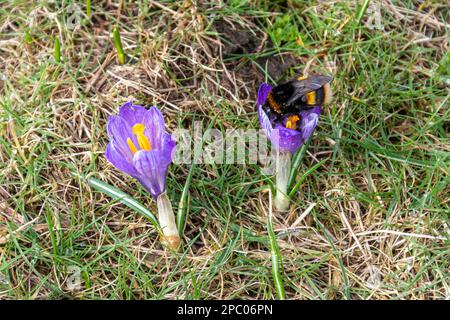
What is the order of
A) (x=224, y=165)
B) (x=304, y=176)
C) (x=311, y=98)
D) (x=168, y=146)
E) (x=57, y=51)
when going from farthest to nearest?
→ (x=57, y=51), (x=224, y=165), (x=304, y=176), (x=311, y=98), (x=168, y=146)

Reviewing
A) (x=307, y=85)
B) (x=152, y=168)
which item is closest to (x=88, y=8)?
(x=152, y=168)

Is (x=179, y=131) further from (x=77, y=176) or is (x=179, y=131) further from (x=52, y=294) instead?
(x=52, y=294)

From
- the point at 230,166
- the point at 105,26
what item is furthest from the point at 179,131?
the point at 105,26

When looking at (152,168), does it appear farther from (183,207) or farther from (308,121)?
(308,121)

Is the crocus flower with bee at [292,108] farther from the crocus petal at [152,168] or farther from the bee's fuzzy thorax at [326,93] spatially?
the crocus petal at [152,168]

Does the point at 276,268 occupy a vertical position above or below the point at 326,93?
below
